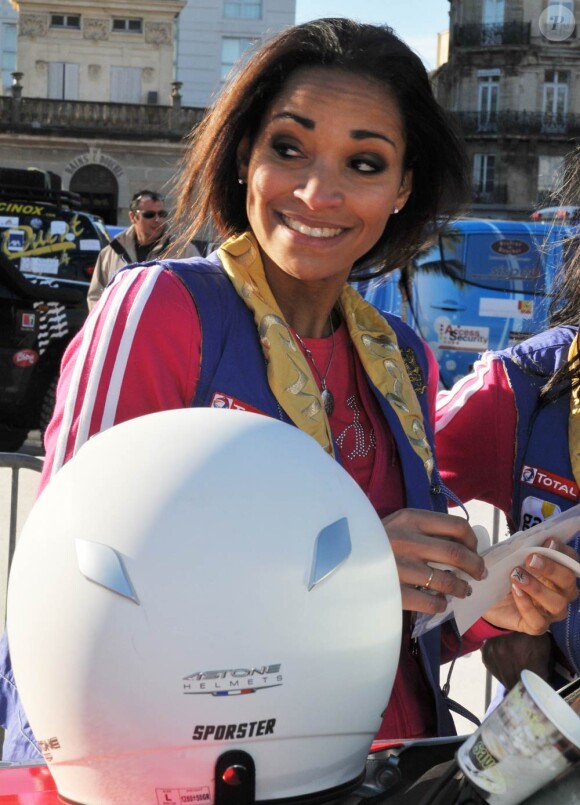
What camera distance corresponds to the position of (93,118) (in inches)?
1582

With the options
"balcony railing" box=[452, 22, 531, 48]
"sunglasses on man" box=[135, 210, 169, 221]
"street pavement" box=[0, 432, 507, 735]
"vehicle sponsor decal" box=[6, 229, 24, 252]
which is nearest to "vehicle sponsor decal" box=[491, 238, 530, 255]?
"vehicle sponsor decal" box=[6, 229, 24, 252]

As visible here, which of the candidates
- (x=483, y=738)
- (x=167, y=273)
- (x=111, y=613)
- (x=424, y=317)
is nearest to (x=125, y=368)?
(x=167, y=273)

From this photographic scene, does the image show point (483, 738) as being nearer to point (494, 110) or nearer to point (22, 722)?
point (22, 722)

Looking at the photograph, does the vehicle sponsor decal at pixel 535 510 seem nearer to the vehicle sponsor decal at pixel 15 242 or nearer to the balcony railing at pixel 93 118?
the vehicle sponsor decal at pixel 15 242

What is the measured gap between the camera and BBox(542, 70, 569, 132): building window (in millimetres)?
49500

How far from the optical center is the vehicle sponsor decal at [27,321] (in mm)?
9273

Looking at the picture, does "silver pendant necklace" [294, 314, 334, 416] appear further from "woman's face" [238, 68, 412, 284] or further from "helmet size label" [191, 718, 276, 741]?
"helmet size label" [191, 718, 276, 741]

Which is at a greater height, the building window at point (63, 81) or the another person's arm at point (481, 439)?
the building window at point (63, 81)

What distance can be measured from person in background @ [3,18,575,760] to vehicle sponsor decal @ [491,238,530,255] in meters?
10.4

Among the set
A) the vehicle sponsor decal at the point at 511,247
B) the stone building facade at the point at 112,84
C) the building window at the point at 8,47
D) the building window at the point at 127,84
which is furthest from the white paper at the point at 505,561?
the building window at the point at 8,47

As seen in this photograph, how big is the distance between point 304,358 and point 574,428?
0.62 m

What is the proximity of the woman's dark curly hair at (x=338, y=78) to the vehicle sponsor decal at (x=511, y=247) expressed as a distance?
1034 centimetres

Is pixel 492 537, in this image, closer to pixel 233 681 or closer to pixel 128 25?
pixel 233 681

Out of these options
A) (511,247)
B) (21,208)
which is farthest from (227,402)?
(511,247)
